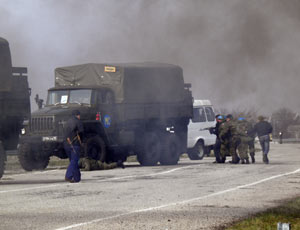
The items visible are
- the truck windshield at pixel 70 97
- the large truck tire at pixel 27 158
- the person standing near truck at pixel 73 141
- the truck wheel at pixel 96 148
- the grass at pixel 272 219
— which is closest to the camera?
the grass at pixel 272 219

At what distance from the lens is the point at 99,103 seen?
84.6 feet

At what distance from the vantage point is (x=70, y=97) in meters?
26.1

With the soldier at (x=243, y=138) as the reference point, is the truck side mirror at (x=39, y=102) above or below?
above

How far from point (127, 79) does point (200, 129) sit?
763 cm

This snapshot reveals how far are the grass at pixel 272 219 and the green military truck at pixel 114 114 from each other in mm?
13317

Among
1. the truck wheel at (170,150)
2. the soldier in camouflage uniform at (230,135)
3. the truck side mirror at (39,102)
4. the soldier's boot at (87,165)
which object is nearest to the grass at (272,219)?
the soldier's boot at (87,165)

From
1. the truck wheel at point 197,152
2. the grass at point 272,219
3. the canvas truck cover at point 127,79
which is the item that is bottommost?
the grass at point 272,219

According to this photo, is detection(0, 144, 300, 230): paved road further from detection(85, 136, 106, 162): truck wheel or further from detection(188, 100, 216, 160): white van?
detection(188, 100, 216, 160): white van

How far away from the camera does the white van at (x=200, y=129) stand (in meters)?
33.1

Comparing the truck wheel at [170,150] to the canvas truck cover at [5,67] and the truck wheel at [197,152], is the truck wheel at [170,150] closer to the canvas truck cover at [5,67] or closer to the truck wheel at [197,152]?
the truck wheel at [197,152]

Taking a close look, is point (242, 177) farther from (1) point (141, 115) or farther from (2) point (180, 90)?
(2) point (180, 90)

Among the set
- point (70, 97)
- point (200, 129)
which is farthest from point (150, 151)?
point (200, 129)

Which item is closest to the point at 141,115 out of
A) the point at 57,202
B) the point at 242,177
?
the point at 242,177

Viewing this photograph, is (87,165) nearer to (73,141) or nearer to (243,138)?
(73,141)
